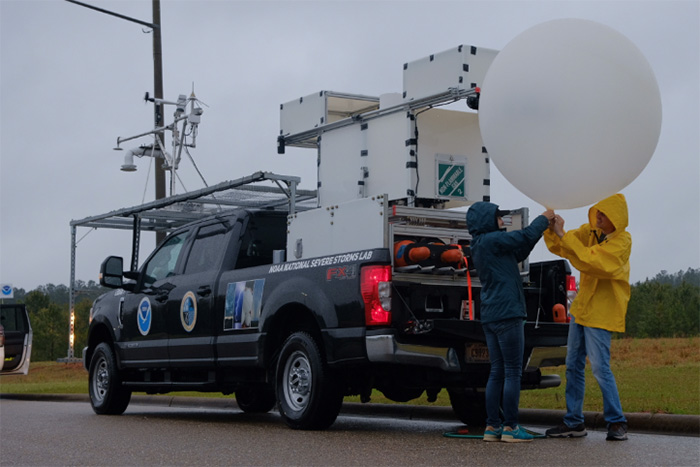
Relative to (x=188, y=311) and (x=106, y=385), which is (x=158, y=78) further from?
(x=188, y=311)

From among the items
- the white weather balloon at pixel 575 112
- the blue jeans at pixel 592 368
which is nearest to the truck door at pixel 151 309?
the blue jeans at pixel 592 368

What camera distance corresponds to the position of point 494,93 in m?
7.07

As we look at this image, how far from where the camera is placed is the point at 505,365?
7953mm

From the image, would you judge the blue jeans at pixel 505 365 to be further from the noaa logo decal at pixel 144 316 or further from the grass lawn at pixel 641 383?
the noaa logo decal at pixel 144 316

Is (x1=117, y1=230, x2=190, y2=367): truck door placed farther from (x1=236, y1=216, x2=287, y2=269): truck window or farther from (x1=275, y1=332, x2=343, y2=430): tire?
(x1=275, y1=332, x2=343, y2=430): tire

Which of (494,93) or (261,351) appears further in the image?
(261,351)

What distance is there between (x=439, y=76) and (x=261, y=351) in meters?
3.38

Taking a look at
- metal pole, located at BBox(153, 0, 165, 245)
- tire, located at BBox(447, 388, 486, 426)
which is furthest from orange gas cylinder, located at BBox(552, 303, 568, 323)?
metal pole, located at BBox(153, 0, 165, 245)

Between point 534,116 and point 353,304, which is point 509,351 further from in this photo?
point 534,116

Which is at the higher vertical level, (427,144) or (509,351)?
(427,144)

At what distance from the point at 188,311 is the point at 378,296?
3.14m

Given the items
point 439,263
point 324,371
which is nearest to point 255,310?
point 324,371

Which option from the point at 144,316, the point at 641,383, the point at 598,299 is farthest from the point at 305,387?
the point at 641,383

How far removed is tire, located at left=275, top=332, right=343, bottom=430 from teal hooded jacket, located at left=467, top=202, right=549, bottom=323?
1588 millimetres
